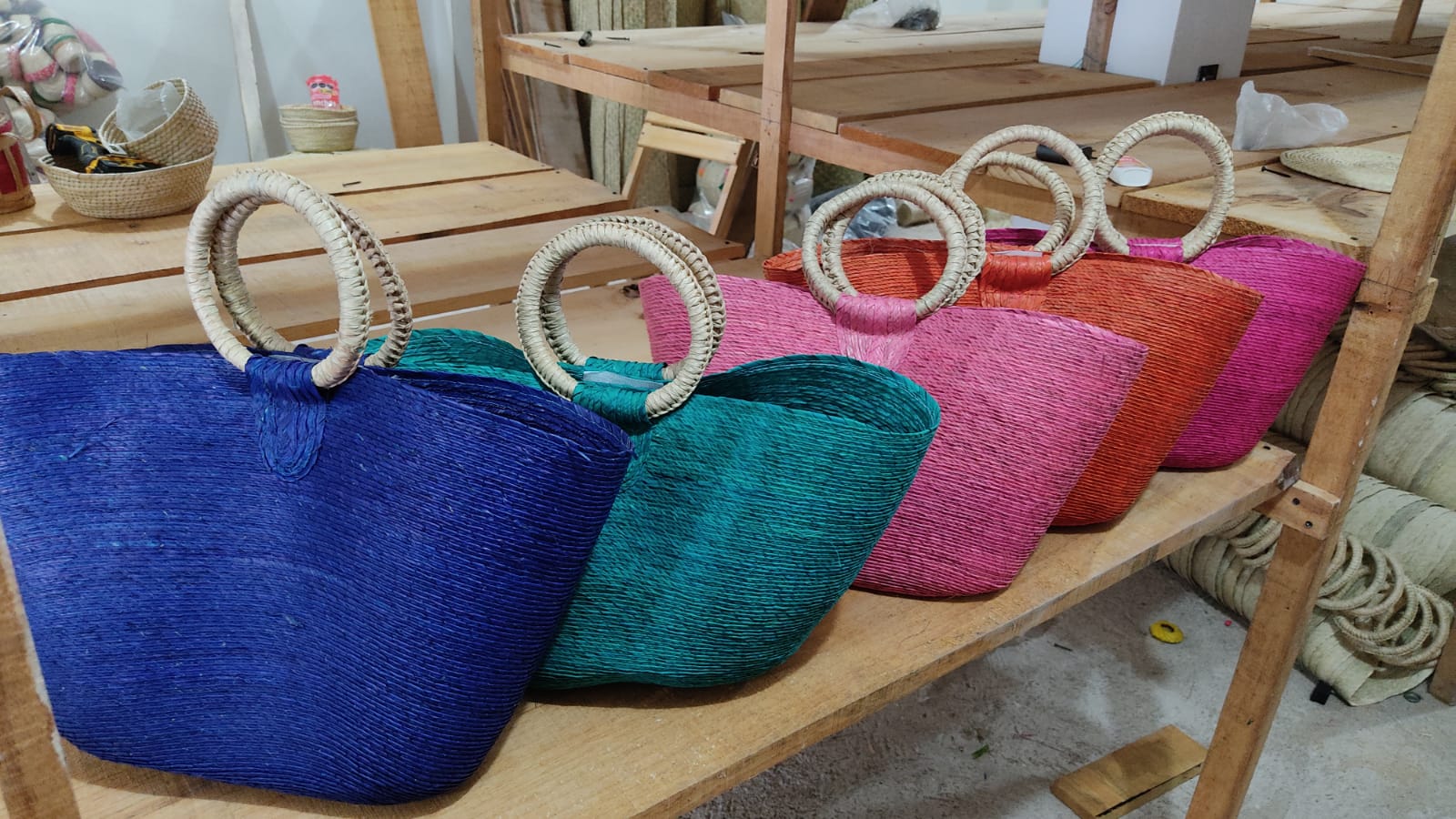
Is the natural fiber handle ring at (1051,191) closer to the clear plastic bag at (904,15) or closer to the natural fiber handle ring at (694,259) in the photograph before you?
the natural fiber handle ring at (694,259)

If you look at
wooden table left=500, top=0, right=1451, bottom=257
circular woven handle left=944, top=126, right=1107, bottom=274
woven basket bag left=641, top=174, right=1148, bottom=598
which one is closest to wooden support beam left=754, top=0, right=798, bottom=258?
wooden table left=500, top=0, right=1451, bottom=257

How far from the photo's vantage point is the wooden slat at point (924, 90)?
1.34m

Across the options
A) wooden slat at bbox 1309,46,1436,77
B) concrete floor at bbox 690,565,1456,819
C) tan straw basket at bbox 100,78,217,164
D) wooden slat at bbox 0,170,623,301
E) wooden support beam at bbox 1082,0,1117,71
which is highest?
wooden support beam at bbox 1082,0,1117,71

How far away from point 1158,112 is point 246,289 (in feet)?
4.02

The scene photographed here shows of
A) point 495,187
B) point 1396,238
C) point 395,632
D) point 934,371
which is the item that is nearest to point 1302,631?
point 1396,238

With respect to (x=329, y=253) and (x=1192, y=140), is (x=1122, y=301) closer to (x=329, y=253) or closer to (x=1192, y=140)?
(x=1192, y=140)

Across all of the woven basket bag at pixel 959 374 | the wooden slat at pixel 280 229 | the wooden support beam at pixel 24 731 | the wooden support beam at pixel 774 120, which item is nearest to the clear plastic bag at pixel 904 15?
the wooden slat at pixel 280 229

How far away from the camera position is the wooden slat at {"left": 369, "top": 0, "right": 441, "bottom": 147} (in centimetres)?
197

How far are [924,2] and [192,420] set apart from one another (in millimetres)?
1998

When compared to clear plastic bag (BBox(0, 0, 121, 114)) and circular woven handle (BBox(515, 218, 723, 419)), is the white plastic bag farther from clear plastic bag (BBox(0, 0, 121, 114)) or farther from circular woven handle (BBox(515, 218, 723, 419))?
clear plastic bag (BBox(0, 0, 121, 114))

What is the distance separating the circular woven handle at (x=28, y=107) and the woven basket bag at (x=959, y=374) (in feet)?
4.65

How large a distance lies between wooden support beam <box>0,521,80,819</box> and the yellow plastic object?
5.59 ft

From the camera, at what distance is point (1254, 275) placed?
92 centimetres

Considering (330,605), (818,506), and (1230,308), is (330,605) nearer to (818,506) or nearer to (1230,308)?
(818,506)
